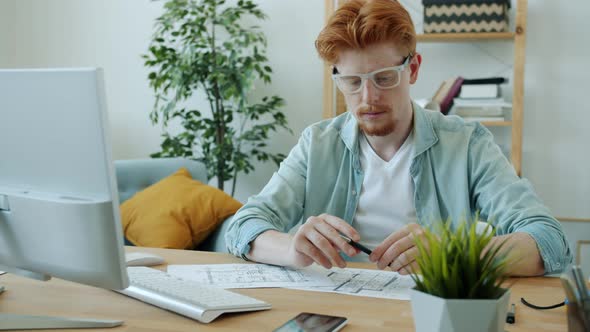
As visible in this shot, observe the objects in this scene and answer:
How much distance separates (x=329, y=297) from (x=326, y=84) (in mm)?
2257

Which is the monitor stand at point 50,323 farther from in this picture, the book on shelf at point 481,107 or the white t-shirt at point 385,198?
the book on shelf at point 481,107

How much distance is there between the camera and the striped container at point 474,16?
124 inches

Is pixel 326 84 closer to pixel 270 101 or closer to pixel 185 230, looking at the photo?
pixel 270 101

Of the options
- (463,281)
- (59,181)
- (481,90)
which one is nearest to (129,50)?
(481,90)

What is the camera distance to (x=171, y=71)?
137 inches

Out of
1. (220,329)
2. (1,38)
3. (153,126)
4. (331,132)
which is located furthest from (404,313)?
(1,38)

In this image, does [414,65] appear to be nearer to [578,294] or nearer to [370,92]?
[370,92]

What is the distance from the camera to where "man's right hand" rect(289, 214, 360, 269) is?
4.46ft

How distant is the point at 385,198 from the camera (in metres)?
1.83

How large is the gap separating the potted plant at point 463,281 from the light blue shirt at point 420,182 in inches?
26.1

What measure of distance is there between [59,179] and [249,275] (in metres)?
0.51

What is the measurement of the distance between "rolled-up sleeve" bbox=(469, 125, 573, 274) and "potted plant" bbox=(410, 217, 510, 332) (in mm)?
416

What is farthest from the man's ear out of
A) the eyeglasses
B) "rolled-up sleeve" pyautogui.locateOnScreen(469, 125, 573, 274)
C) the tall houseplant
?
the tall houseplant

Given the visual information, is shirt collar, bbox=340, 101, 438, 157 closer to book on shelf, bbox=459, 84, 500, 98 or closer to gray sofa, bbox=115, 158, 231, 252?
gray sofa, bbox=115, 158, 231, 252
